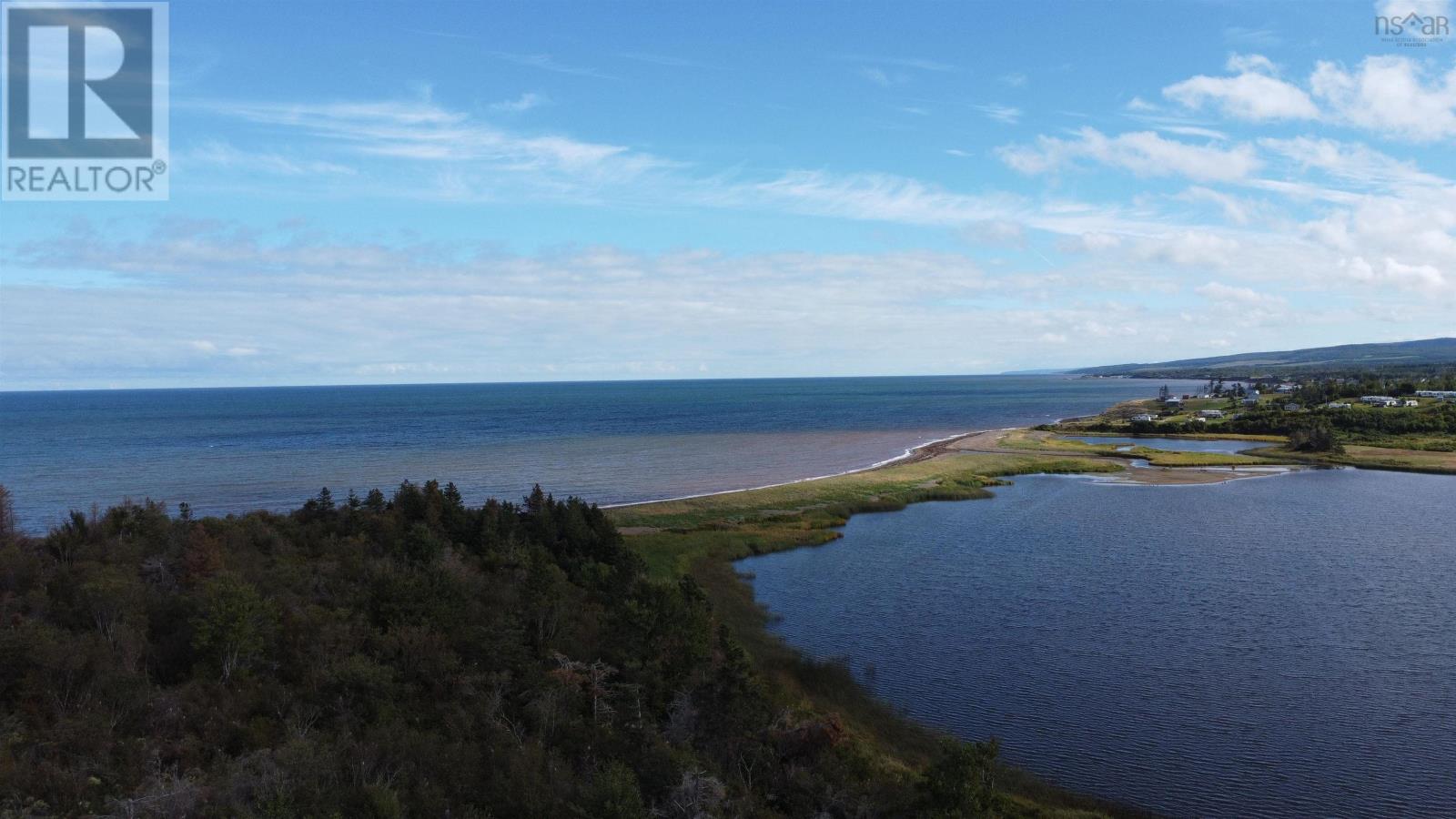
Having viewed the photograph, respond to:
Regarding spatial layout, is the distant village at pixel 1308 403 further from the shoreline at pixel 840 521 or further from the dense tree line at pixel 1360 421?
the shoreline at pixel 840 521

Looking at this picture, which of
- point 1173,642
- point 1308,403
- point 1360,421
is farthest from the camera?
point 1308,403

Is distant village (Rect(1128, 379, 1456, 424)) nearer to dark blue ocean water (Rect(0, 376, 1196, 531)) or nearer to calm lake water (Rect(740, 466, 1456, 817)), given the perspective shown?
dark blue ocean water (Rect(0, 376, 1196, 531))

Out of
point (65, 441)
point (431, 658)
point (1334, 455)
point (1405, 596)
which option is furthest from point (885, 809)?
point (65, 441)

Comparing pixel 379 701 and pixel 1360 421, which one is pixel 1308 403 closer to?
pixel 1360 421

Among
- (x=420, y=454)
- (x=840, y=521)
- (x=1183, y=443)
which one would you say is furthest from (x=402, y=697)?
(x=1183, y=443)

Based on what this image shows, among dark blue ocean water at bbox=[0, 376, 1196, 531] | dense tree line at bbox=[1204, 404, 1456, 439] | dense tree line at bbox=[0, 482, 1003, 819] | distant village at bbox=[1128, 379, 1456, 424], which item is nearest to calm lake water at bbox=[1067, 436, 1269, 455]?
dense tree line at bbox=[1204, 404, 1456, 439]

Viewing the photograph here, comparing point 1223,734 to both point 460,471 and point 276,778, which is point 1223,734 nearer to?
point 276,778
